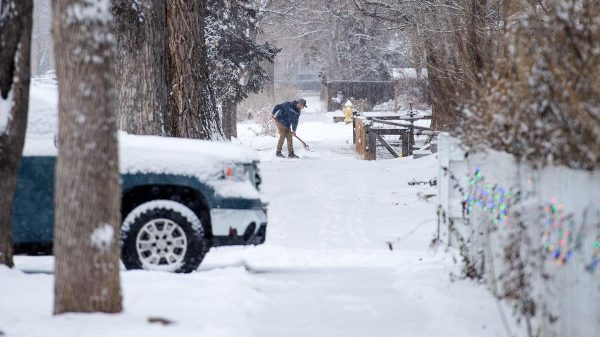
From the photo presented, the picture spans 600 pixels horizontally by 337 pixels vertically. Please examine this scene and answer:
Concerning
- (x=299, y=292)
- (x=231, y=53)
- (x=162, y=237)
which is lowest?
(x=299, y=292)

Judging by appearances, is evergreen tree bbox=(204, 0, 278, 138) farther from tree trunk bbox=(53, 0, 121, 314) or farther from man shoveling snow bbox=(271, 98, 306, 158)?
tree trunk bbox=(53, 0, 121, 314)

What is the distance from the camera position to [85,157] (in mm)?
6551

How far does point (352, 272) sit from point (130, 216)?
239 centimetres

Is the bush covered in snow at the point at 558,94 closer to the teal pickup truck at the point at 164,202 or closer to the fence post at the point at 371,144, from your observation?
the teal pickup truck at the point at 164,202

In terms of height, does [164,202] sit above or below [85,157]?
below

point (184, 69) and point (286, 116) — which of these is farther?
point (286, 116)

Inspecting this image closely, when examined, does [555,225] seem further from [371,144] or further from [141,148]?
[371,144]

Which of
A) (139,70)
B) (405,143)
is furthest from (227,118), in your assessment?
(139,70)

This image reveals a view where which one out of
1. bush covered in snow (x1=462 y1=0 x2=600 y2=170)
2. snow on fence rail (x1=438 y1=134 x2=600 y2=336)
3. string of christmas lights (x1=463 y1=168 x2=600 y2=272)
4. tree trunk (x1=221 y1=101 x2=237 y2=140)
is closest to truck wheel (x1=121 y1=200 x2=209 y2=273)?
snow on fence rail (x1=438 y1=134 x2=600 y2=336)

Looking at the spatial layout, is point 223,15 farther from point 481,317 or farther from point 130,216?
point 481,317

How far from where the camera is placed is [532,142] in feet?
21.6

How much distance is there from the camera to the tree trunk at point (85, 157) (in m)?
6.51

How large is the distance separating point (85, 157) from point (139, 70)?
8.02 metres

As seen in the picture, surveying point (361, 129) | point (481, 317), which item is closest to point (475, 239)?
point (481, 317)
